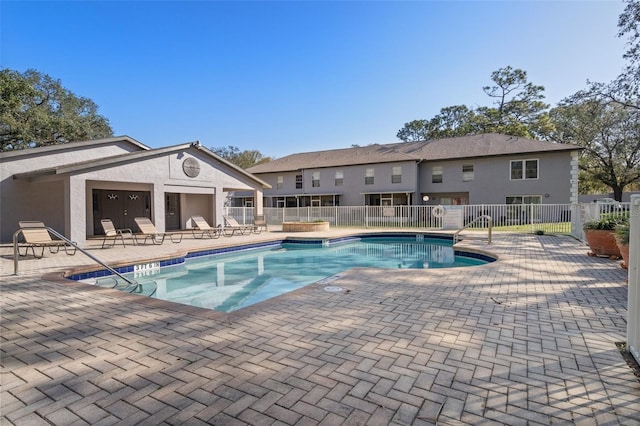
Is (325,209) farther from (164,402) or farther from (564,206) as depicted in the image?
(164,402)

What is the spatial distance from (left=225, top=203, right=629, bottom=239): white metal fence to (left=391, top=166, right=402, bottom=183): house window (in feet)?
19.5

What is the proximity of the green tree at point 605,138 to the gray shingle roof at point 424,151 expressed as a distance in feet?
23.7

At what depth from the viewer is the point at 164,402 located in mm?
2273

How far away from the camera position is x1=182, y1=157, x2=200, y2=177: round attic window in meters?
15.0

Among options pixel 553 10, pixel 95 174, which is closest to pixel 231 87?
pixel 95 174

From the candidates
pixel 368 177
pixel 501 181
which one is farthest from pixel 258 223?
pixel 501 181

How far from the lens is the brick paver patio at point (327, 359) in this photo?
2158 millimetres


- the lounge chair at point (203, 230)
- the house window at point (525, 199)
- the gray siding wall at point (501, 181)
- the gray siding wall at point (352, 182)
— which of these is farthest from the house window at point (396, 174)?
the lounge chair at point (203, 230)

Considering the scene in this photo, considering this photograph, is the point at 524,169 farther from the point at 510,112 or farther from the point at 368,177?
the point at 510,112

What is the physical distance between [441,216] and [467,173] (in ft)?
29.6

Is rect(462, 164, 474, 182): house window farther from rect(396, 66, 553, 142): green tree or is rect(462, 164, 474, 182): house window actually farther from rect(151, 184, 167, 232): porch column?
rect(151, 184, 167, 232): porch column

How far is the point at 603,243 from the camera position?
8102 millimetres

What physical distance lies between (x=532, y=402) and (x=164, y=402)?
2.46 metres

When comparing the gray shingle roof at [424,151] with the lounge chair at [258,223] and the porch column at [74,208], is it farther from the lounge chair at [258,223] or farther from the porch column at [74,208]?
the porch column at [74,208]
